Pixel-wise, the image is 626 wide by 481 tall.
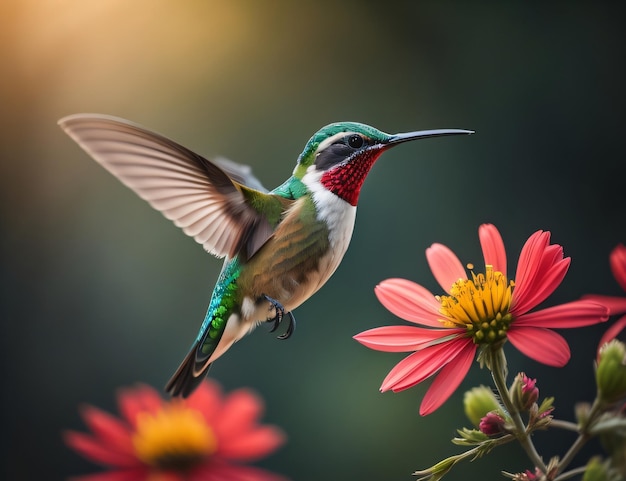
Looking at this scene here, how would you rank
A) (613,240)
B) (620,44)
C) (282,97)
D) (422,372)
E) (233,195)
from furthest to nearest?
(282,97), (620,44), (613,240), (233,195), (422,372)

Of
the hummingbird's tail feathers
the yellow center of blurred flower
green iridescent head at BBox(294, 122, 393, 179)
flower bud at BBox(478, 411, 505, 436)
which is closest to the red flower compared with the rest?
the yellow center of blurred flower

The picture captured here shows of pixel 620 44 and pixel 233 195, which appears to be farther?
pixel 620 44

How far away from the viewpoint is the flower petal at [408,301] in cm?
50

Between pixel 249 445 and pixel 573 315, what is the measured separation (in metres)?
0.69

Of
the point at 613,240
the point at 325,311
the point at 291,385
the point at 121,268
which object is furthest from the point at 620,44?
the point at 121,268

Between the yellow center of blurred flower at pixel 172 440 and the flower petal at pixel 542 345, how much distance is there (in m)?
0.77

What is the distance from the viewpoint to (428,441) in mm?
1450

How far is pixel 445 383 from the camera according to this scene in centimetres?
42

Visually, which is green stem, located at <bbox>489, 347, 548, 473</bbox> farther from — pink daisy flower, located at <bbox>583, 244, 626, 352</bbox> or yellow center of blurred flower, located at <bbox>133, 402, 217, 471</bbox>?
yellow center of blurred flower, located at <bbox>133, 402, 217, 471</bbox>

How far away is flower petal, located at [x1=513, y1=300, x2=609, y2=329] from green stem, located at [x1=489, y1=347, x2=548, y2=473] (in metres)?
0.04

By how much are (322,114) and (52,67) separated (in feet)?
2.45

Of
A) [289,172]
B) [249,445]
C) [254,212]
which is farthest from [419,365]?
[289,172]

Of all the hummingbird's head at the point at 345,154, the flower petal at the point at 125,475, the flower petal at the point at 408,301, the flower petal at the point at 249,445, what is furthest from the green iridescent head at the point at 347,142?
the flower petal at the point at 125,475

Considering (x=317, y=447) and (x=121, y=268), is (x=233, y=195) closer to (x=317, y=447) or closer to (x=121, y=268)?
(x=317, y=447)
